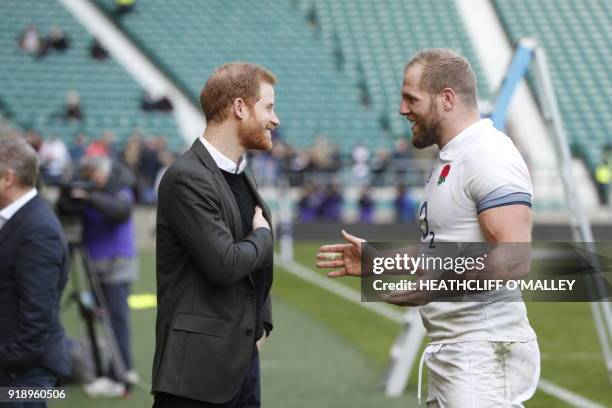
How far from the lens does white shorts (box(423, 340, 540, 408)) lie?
330 cm

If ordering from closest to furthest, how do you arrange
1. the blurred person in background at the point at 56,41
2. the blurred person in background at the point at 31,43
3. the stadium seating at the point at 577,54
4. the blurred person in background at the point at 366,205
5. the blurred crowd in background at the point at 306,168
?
the blurred crowd in background at the point at 306,168
the blurred person in background at the point at 366,205
the blurred person in background at the point at 31,43
the blurred person in background at the point at 56,41
the stadium seating at the point at 577,54

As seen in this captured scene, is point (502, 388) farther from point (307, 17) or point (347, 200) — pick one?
point (307, 17)

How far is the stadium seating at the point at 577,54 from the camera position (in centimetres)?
2712

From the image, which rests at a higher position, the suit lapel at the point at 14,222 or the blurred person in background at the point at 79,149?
the blurred person in background at the point at 79,149

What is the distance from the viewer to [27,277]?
4.02 metres

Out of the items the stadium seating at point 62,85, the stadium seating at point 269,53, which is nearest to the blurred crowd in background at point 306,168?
the stadium seating at point 62,85

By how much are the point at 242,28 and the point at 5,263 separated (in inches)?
993

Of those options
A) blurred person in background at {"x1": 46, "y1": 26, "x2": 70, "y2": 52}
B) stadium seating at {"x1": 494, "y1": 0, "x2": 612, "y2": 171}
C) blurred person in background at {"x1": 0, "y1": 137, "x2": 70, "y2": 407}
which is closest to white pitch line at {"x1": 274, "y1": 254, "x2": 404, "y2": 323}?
blurred person in background at {"x1": 0, "y1": 137, "x2": 70, "y2": 407}

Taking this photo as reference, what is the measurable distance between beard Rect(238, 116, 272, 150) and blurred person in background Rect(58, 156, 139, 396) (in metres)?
3.82

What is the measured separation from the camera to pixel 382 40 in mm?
29422

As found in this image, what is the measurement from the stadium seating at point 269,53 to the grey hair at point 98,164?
58.4 feet

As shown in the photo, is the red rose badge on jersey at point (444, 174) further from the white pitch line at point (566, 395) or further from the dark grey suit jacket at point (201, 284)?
the white pitch line at point (566, 395)

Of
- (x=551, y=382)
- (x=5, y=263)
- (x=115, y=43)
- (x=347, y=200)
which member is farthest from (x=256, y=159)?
(x=5, y=263)

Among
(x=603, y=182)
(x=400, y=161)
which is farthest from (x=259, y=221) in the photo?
(x=603, y=182)
